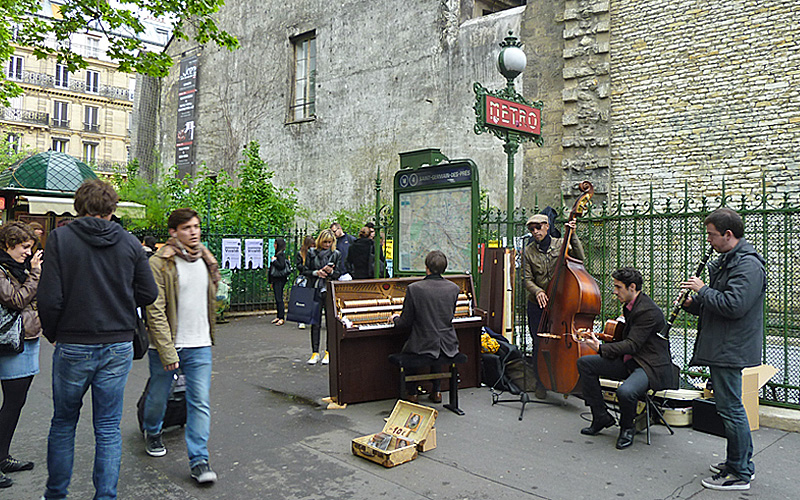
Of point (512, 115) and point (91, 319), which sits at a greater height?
point (512, 115)

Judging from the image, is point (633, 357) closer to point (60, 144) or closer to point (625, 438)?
point (625, 438)

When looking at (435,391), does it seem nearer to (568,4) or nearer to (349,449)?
(349,449)

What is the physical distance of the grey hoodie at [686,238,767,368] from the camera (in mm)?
4184

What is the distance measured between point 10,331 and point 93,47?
5239 centimetres

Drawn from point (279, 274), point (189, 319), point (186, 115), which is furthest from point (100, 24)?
point (186, 115)

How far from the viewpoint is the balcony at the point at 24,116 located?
1688 inches

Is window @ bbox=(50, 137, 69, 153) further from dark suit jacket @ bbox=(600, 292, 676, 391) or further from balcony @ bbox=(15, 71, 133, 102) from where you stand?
dark suit jacket @ bbox=(600, 292, 676, 391)

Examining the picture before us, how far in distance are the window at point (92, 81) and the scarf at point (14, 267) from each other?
49310mm

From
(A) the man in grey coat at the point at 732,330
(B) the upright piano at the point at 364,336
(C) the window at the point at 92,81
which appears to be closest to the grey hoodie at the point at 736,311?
(A) the man in grey coat at the point at 732,330

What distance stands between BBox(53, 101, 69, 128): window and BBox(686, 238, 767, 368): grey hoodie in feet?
163

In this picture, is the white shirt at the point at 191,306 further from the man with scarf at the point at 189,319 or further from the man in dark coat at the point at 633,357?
the man in dark coat at the point at 633,357

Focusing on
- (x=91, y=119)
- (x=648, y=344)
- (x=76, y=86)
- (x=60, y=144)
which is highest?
(x=76, y=86)

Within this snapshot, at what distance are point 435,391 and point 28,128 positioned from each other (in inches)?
1824

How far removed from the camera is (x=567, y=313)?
19.0ft
